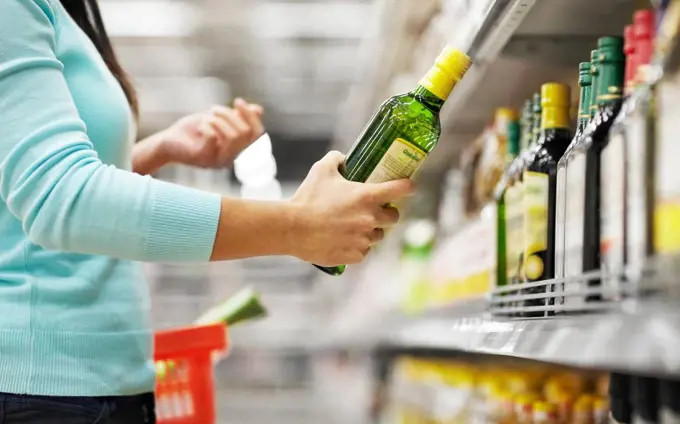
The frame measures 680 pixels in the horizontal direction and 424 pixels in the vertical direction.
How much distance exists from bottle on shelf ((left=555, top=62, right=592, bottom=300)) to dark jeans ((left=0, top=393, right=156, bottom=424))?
71 cm

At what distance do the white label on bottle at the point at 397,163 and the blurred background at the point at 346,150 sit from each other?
0.30m

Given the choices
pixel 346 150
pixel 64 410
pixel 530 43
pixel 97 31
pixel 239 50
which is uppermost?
pixel 239 50

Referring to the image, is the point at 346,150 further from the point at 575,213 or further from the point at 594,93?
the point at 575,213

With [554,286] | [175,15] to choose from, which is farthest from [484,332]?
[175,15]

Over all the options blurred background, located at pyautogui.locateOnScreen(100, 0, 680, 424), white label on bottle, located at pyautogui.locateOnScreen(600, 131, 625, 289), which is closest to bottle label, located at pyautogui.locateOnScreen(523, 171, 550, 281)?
blurred background, located at pyautogui.locateOnScreen(100, 0, 680, 424)

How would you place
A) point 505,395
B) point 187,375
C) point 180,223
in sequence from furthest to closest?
point 505,395 → point 187,375 → point 180,223

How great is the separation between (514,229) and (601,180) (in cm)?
46

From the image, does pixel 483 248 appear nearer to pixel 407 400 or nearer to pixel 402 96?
pixel 402 96

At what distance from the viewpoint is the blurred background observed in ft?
6.14

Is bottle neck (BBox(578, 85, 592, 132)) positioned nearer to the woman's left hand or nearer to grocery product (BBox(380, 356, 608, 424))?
grocery product (BBox(380, 356, 608, 424))

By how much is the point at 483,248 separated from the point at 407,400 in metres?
1.62

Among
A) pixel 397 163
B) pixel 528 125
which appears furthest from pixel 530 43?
pixel 397 163

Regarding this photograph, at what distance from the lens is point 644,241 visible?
1019 millimetres

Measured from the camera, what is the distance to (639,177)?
41.3 inches
